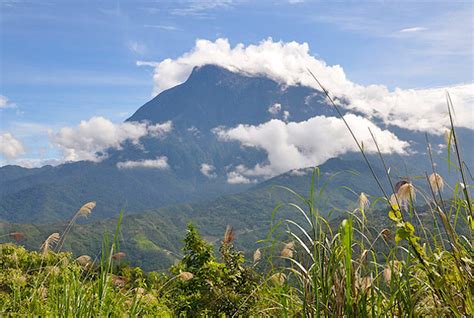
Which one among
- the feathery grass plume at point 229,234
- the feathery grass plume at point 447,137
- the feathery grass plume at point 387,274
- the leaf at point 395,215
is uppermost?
the feathery grass plume at point 447,137

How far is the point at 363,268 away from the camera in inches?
161

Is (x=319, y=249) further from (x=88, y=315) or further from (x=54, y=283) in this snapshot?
(x=54, y=283)

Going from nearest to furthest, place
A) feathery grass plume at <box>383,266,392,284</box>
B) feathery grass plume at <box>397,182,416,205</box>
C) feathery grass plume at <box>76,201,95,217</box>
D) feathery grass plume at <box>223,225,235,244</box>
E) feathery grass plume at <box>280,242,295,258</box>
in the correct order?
feathery grass plume at <box>397,182,416,205</box>
feathery grass plume at <box>383,266,392,284</box>
feathery grass plume at <box>280,242,295,258</box>
feathery grass plume at <box>76,201,95,217</box>
feathery grass plume at <box>223,225,235,244</box>

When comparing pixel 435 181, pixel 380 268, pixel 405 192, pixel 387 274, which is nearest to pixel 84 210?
pixel 380 268

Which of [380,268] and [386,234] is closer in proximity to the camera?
[386,234]

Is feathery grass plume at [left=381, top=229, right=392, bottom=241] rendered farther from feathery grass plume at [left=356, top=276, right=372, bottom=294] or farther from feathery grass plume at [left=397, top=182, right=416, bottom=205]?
feathery grass plume at [left=397, top=182, right=416, bottom=205]

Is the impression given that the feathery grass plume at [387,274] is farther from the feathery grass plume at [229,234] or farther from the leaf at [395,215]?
the feathery grass plume at [229,234]

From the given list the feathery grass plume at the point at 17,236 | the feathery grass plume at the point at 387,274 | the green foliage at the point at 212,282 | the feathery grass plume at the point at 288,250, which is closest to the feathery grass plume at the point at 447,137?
→ the feathery grass plume at the point at 387,274

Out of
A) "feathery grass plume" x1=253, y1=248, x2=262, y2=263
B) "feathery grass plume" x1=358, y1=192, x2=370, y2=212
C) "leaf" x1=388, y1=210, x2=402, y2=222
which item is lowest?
"feathery grass plume" x1=253, y1=248, x2=262, y2=263

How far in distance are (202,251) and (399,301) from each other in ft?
18.0

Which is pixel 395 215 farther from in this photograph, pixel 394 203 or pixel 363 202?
pixel 363 202

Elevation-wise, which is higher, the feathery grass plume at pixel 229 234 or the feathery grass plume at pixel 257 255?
the feathery grass plume at pixel 229 234

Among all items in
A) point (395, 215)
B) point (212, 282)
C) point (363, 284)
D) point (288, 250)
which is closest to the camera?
point (395, 215)

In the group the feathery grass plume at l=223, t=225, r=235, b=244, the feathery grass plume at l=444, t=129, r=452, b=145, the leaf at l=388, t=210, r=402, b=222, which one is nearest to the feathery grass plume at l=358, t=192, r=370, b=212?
the leaf at l=388, t=210, r=402, b=222
